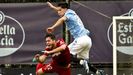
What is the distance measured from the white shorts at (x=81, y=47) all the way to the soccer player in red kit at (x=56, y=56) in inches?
32.4

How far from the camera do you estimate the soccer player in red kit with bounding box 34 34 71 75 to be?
41.5 feet

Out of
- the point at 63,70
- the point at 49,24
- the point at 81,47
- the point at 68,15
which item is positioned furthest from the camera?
the point at 49,24

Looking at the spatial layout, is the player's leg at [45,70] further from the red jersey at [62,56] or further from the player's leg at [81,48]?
the player's leg at [81,48]

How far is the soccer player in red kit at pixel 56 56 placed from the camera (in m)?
12.6

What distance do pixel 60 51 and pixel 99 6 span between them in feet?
9.99

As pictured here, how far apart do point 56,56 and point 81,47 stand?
108 centimetres

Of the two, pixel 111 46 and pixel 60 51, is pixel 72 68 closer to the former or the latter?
pixel 111 46

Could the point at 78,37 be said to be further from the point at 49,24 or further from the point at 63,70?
the point at 49,24

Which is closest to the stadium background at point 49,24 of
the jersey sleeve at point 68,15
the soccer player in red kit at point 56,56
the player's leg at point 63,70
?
the jersey sleeve at point 68,15

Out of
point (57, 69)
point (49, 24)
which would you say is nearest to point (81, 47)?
point (57, 69)

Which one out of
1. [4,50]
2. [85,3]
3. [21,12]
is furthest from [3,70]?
[85,3]

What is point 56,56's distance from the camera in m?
12.9

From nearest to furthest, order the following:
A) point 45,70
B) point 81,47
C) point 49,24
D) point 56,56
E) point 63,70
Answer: point 56,56
point 63,70
point 45,70
point 81,47
point 49,24

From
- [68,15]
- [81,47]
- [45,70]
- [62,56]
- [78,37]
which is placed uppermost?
[68,15]
